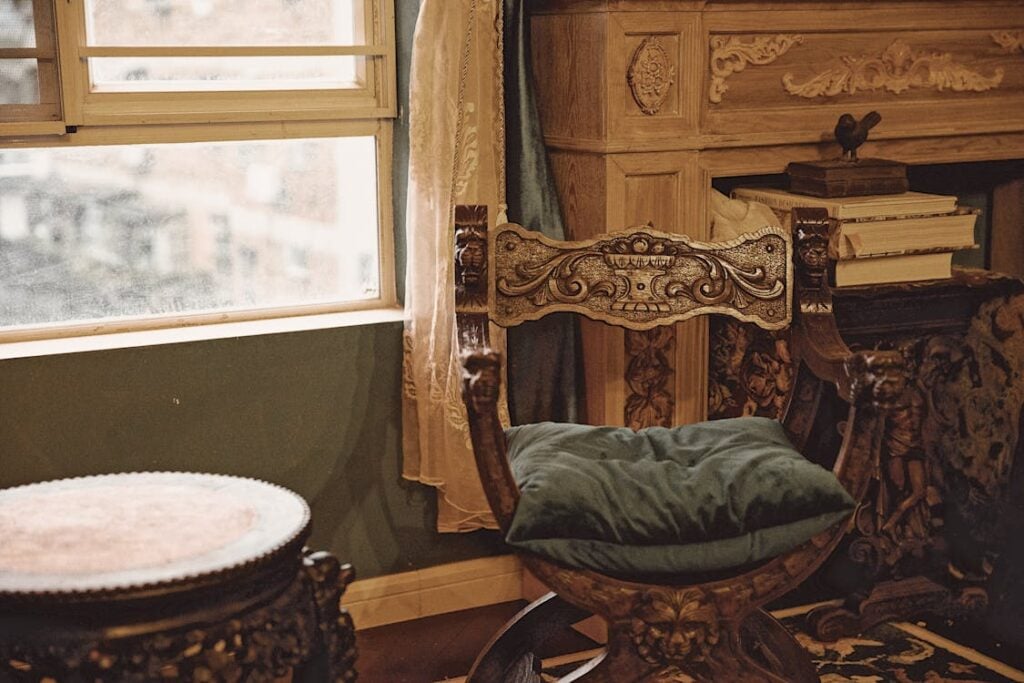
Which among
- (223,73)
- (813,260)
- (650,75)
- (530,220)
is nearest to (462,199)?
(530,220)

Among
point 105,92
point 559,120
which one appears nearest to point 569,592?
point 559,120

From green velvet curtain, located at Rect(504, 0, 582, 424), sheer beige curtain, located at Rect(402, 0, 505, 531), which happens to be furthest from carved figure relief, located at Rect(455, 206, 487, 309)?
green velvet curtain, located at Rect(504, 0, 582, 424)

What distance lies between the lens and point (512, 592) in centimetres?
319

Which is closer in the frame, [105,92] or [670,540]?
[670,540]

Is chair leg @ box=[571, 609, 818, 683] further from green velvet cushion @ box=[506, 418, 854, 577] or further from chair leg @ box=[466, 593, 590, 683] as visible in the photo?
chair leg @ box=[466, 593, 590, 683]

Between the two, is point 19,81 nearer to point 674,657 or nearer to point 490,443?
point 490,443

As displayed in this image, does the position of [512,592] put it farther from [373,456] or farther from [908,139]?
[908,139]

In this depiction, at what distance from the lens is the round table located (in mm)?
1650

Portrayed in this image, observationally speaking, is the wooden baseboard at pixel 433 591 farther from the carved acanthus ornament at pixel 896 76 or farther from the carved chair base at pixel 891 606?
the carved acanthus ornament at pixel 896 76

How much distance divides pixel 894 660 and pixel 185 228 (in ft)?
5.74

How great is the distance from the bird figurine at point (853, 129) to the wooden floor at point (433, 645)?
123cm

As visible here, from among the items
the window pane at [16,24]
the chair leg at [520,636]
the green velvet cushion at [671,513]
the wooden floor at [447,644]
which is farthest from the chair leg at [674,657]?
the window pane at [16,24]

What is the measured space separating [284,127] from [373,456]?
76 centimetres

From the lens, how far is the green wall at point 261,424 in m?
2.71
